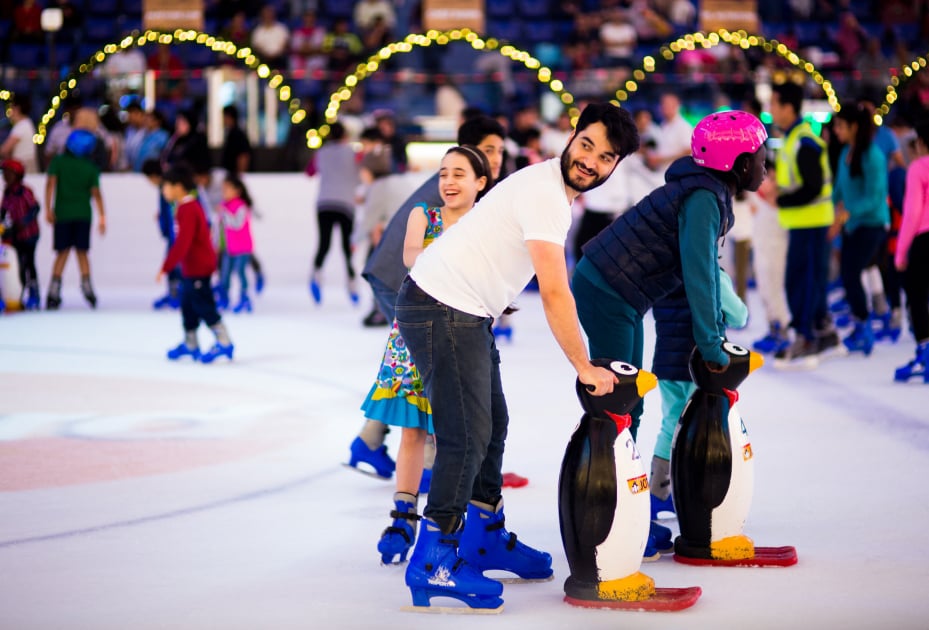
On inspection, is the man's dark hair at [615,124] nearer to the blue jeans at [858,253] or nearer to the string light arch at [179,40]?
the blue jeans at [858,253]

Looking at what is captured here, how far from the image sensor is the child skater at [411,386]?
361 centimetres

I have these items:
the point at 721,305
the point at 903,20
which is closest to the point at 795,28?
the point at 903,20

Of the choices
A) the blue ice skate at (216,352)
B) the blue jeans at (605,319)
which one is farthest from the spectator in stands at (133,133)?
the blue jeans at (605,319)

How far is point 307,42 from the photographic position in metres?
15.7

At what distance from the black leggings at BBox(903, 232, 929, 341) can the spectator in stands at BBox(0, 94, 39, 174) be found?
8.91 metres

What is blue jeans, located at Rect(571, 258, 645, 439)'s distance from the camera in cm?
368

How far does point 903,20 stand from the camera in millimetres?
17125

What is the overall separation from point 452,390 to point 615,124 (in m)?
0.73

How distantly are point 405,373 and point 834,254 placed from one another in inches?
335

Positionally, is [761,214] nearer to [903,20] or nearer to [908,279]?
[908,279]

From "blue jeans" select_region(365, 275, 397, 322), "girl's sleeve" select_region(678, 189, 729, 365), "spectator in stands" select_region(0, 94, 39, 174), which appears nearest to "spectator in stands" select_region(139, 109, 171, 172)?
"spectator in stands" select_region(0, 94, 39, 174)

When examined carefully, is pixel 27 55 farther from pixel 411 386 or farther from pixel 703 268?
pixel 703 268

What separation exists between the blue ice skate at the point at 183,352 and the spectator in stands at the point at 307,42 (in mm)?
7292

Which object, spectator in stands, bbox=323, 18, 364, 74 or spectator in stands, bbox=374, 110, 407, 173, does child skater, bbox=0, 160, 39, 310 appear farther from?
spectator in stands, bbox=323, 18, 364, 74
